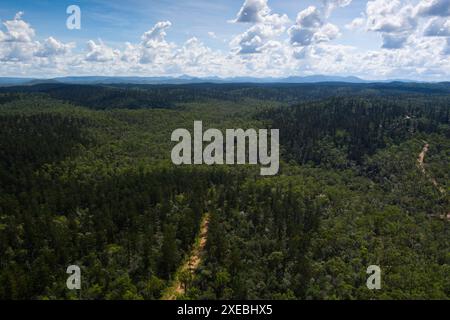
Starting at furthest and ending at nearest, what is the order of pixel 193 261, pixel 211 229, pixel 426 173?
pixel 426 173, pixel 211 229, pixel 193 261

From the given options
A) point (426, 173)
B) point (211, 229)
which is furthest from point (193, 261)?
point (426, 173)

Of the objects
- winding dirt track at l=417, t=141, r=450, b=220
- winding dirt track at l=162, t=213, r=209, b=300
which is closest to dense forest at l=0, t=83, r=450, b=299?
winding dirt track at l=417, t=141, r=450, b=220

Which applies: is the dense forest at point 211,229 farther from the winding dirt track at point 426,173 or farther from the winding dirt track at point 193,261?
the winding dirt track at point 193,261

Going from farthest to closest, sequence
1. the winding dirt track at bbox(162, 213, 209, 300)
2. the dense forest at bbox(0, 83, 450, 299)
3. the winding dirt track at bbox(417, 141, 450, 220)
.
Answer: the winding dirt track at bbox(417, 141, 450, 220) → the dense forest at bbox(0, 83, 450, 299) → the winding dirt track at bbox(162, 213, 209, 300)

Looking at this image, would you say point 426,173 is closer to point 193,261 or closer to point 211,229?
point 211,229

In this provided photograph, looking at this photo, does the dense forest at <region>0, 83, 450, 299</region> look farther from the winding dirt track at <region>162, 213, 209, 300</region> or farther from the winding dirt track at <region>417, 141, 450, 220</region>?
the winding dirt track at <region>162, 213, 209, 300</region>

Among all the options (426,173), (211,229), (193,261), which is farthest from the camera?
(426,173)

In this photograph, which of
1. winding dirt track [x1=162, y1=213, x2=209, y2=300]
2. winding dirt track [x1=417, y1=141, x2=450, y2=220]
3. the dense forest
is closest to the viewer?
winding dirt track [x1=162, y1=213, x2=209, y2=300]

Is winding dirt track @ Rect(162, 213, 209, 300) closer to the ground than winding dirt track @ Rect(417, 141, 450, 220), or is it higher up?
closer to the ground
